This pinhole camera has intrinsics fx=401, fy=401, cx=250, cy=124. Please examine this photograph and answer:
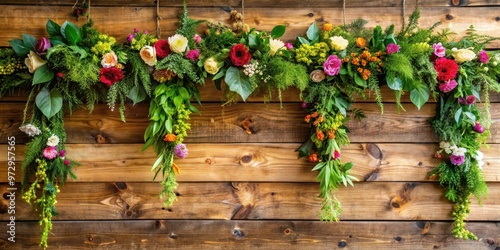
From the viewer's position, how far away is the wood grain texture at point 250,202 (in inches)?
70.2

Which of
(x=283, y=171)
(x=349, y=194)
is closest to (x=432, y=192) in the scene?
(x=349, y=194)

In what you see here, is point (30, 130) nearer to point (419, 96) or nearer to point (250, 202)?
point (250, 202)

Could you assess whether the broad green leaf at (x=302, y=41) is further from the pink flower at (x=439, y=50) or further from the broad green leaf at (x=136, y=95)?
the broad green leaf at (x=136, y=95)

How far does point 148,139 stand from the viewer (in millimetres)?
1721

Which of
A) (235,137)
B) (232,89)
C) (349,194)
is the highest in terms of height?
(232,89)

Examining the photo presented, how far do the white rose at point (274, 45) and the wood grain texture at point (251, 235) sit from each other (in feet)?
2.50

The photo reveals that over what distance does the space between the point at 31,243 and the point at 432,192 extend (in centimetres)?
181

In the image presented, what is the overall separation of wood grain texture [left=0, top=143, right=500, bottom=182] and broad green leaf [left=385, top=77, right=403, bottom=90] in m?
0.30

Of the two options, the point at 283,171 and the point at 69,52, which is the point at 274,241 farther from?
the point at 69,52

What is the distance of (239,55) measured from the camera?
1.59m

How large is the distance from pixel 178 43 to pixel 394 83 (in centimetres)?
88

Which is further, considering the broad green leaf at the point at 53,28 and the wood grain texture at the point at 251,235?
the wood grain texture at the point at 251,235

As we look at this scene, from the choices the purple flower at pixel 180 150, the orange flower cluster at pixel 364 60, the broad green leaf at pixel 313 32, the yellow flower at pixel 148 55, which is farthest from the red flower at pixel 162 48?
the orange flower cluster at pixel 364 60

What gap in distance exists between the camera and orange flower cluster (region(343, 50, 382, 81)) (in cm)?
161
